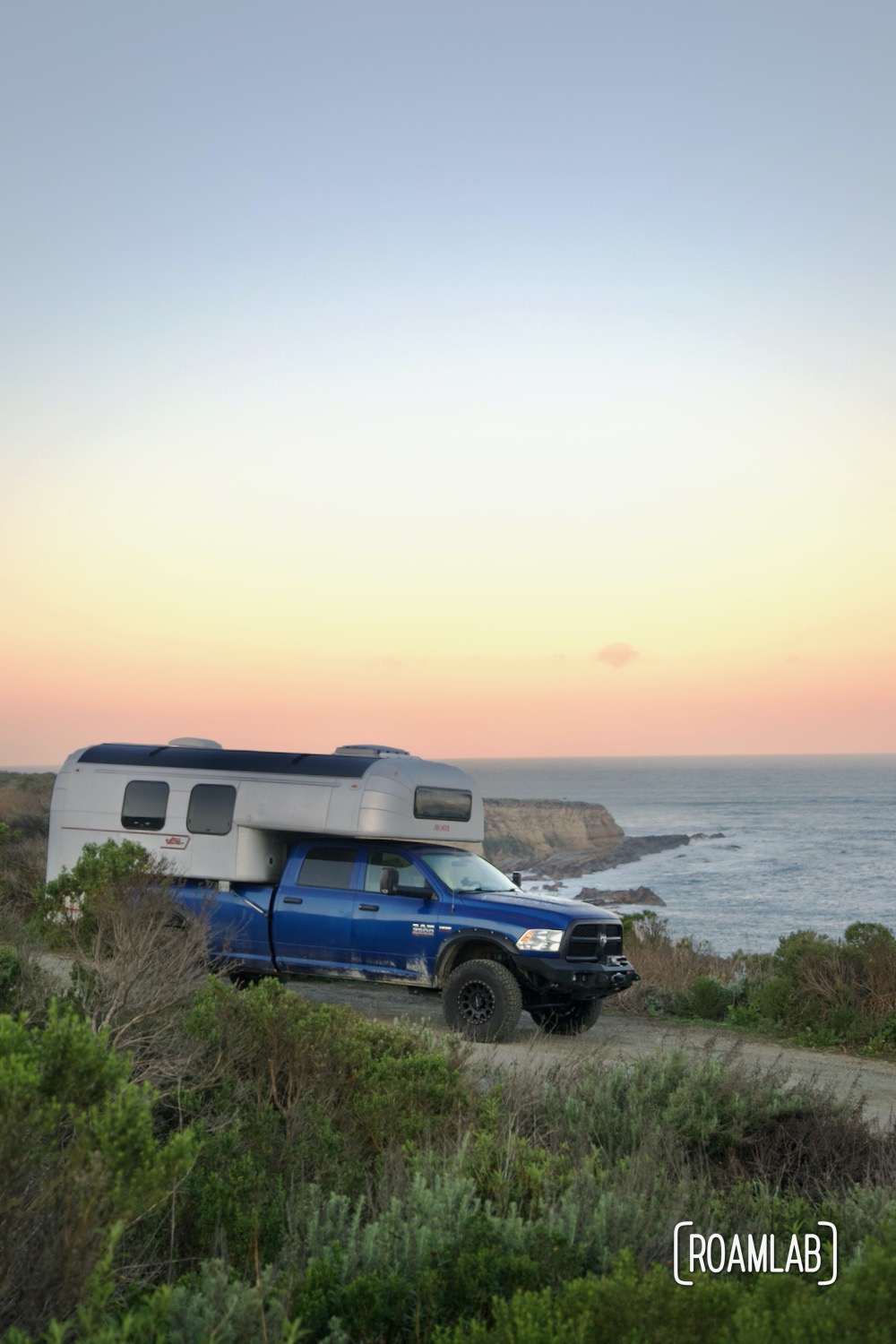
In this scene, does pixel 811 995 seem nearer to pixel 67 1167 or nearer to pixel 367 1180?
pixel 367 1180

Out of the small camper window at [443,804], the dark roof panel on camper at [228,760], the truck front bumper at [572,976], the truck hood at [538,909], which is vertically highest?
the dark roof panel on camper at [228,760]

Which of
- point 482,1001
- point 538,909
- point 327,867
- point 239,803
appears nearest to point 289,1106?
point 482,1001

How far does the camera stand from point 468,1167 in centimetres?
509

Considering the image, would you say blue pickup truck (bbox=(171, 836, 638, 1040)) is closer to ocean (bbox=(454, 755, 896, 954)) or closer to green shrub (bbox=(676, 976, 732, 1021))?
green shrub (bbox=(676, 976, 732, 1021))

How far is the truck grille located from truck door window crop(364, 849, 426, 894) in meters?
1.68

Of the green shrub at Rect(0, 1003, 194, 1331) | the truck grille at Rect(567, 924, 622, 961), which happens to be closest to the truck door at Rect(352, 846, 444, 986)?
the truck grille at Rect(567, 924, 622, 961)

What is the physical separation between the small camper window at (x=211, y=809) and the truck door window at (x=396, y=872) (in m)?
1.82

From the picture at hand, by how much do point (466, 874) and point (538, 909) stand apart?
120 cm

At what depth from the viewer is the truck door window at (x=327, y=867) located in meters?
12.4

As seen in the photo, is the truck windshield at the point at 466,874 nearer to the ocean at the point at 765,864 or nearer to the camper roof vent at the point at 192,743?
the camper roof vent at the point at 192,743

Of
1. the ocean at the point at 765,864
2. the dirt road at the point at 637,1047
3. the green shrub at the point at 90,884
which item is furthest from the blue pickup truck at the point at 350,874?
the ocean at the point at 765,864

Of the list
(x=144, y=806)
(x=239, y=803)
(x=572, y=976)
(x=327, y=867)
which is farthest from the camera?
(x=144, y=806)

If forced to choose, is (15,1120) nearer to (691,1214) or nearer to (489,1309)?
(489,1309)

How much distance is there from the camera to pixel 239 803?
1307 centimetres
